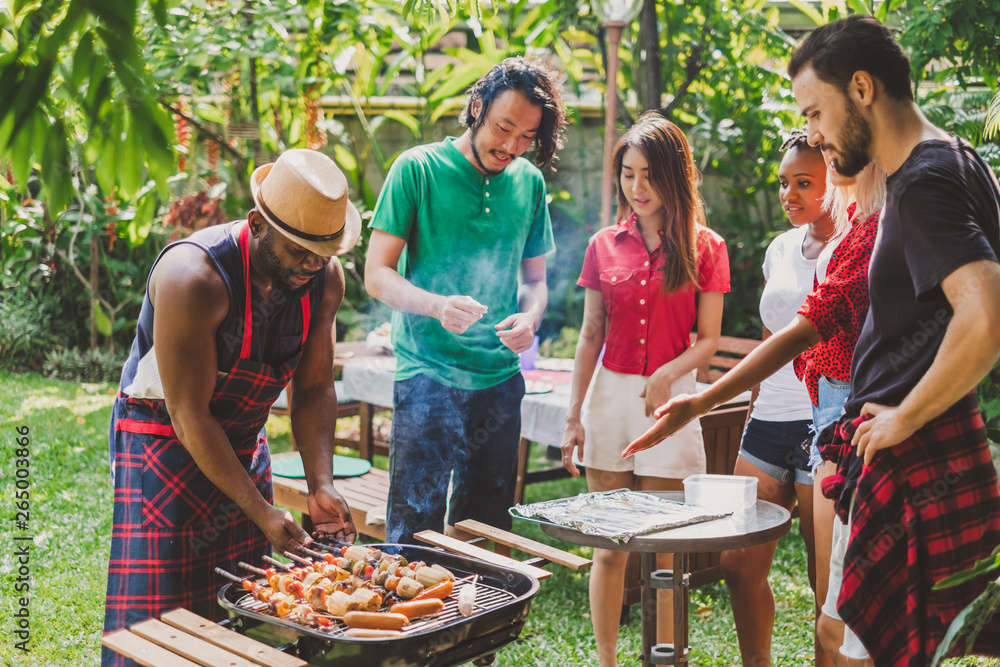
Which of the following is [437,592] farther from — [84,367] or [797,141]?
[84,367]

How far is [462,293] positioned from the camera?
331 cm

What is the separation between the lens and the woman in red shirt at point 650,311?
332cm

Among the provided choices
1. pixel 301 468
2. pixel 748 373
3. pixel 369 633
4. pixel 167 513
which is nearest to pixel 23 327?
pixel 301 468

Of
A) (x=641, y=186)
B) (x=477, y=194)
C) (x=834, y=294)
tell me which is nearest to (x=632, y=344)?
(x=641, y=186)

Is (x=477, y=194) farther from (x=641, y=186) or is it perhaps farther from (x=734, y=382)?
(x=734, y=382)

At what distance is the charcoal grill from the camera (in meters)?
1.89

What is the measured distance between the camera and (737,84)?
7.78 m

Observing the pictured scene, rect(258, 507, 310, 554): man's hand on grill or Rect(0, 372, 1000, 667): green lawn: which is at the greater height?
Rect(258, 507, 310, 554): man's hand on grill

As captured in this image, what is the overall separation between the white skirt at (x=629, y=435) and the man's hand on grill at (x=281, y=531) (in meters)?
1.36

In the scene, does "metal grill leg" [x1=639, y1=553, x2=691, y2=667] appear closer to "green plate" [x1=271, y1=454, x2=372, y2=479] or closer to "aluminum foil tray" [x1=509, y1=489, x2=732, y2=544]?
"aluminum foil tray" [x1=509, y1=489, x2=732, y2=544]

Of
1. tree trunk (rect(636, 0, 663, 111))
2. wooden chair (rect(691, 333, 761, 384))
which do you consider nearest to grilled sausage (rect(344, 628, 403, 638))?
wooden chair (rect(691, 333, 761, 384))

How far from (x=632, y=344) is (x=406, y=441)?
942 mm

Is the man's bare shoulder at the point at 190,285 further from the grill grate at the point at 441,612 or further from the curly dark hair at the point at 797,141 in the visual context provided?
the curly dark hair at the point at 797,141

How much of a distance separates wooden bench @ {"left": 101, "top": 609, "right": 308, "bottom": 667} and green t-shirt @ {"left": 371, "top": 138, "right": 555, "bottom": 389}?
1.41 metres
